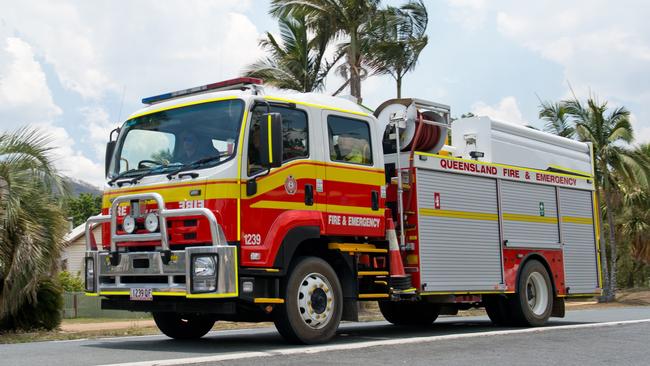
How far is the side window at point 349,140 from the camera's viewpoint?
10.3 meters

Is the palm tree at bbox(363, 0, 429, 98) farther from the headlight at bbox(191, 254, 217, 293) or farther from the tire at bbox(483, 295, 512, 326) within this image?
the headlight at bbox(191, 254, 217, 293)

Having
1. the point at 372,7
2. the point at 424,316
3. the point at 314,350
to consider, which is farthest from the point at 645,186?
the point at 314,350

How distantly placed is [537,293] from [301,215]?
5.69 m

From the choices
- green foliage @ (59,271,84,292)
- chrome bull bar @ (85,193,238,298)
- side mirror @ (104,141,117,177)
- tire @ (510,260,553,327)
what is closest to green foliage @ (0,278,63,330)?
side mirror @ (104,141,117,177)

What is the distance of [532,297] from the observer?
13539 mm

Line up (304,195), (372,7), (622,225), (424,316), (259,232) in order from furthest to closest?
1. (622,225)
2. (372,7)
3. (424,316)
4. (304,195)
5. (259,232)

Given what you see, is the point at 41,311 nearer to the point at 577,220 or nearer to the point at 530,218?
the point at 530,218

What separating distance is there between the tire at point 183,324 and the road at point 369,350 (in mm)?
176

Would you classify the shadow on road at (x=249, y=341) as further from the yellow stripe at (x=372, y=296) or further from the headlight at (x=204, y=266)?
the headlight at (x=204, y=266)

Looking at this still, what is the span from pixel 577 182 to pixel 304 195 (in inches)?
273

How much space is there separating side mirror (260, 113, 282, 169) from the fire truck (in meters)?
0.01

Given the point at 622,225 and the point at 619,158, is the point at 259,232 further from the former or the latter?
the point at 622,225

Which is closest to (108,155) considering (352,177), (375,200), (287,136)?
(287,136)

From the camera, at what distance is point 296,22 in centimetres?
2470
